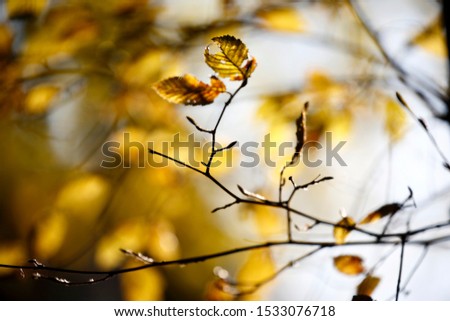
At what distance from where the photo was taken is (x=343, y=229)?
0.59 m

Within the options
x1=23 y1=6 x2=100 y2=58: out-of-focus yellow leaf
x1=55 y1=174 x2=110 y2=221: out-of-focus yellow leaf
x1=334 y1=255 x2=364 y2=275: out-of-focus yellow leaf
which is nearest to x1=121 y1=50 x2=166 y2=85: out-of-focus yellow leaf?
x1=23 y1=6 x2=100 y2=58: out-of-focus yellow leaf

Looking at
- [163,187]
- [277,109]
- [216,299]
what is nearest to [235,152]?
[277,109]

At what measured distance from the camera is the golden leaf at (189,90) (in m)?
0.50

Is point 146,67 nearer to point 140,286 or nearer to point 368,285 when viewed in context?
point 140,286

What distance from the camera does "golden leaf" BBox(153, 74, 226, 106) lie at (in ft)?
1.66

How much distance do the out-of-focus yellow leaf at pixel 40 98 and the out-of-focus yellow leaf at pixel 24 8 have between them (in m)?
0.18

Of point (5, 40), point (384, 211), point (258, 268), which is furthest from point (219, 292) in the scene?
point (5, 40)

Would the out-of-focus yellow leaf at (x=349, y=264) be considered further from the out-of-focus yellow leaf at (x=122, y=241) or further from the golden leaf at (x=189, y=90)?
the out-of-focus yellow leaf at (x=122, y=241)

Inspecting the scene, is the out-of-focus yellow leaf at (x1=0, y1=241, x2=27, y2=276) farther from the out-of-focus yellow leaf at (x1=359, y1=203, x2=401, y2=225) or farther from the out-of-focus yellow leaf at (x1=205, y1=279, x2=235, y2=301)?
the out-of-focus yellow leaf at (x1=359, y1=203, x2=401, y2=225)

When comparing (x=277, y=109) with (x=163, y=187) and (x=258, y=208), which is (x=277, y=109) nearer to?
(x=258, y=208)

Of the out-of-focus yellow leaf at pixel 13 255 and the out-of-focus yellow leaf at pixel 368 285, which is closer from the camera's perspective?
the out-of-focus yellow leaf at pixel 368 285

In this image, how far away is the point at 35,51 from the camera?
976 mm

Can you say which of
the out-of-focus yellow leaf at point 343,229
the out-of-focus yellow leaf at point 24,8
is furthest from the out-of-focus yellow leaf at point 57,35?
the out-of-focus yellow leaf at point 343,229

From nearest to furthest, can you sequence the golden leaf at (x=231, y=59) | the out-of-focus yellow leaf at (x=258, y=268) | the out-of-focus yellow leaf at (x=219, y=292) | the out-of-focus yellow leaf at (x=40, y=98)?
the golden leaf at (x=231, y=59), the out-of-focus yellow leaf at (x=219, y=292), the out-of-focus yellow leaf at (x=258, y=268), the out-of-focus yellow leaf at (x=40, y=98)
